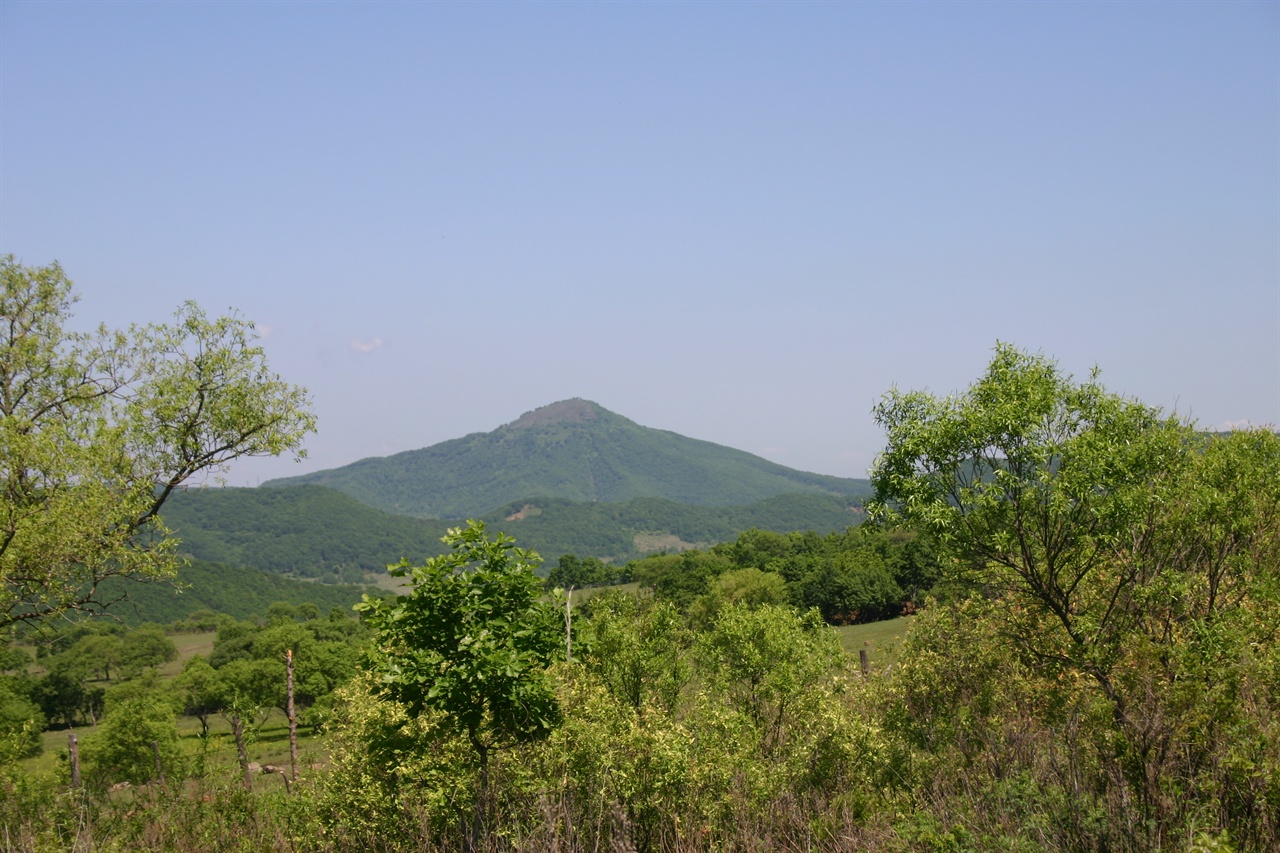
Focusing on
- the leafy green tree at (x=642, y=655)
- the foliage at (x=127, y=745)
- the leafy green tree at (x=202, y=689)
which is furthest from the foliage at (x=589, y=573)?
the leafy green tree at (x=642, y=655)

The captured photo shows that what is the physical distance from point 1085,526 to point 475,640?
39.9ft

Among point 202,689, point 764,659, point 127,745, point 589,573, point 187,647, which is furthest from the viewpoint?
point 589,573

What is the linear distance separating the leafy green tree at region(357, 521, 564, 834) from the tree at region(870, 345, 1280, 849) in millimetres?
8050

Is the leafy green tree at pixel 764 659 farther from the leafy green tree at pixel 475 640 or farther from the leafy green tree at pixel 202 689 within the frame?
the leafy green tree at pixel 202 689

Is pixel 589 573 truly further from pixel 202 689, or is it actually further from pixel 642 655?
pixel 642 655

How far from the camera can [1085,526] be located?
1658 cm

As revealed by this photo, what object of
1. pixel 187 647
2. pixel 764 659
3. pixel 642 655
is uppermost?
pixel 642 655

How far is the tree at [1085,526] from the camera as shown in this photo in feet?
50.9

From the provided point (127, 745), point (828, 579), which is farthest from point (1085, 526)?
point (828, 579)

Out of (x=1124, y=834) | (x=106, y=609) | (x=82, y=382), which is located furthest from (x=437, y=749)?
(x=82, y=382)

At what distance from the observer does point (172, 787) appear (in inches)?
733

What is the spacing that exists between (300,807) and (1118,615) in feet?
54.4

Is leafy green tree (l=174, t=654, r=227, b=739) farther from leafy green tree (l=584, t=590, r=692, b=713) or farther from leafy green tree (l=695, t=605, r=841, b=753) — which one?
leafy green tree (l=695, t=605, r=841, b=753)

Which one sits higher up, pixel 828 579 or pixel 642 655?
pixel 642 655
